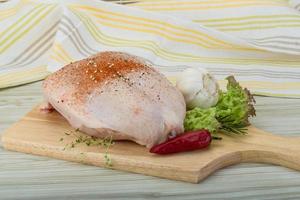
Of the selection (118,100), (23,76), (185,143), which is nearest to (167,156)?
(185,143)

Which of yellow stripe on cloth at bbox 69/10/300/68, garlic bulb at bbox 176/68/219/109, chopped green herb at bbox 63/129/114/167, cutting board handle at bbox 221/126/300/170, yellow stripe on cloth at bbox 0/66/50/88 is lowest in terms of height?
yellow stripe on cloth at bbox 0/66/50/88

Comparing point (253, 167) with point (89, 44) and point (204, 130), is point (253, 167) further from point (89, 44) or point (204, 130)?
point (89, 44)

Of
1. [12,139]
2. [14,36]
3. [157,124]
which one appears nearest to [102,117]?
[157,124]

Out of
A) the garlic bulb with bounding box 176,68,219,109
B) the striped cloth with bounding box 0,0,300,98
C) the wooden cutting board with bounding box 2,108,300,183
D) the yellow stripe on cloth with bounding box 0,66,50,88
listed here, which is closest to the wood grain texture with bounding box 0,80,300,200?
the wooden cutting board with bounding box 2,108,300,183

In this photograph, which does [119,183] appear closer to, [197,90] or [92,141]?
[92,141]

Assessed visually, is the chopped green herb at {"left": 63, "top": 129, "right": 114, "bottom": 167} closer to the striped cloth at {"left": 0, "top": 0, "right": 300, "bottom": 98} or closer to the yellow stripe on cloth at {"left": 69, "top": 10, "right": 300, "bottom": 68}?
the striped cloth at {"left": 0, "top": 0, "right": 300, "bottom": 98}

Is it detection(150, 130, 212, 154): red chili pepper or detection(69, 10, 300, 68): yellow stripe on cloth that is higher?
detection(150, 130, 212, 154): red chili pepper

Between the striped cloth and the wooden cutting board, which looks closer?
the wooden cutting board

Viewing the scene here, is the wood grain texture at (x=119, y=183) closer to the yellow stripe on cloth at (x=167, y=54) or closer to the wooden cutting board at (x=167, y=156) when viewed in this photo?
the wooden cutting board at (x=167, y=156)
